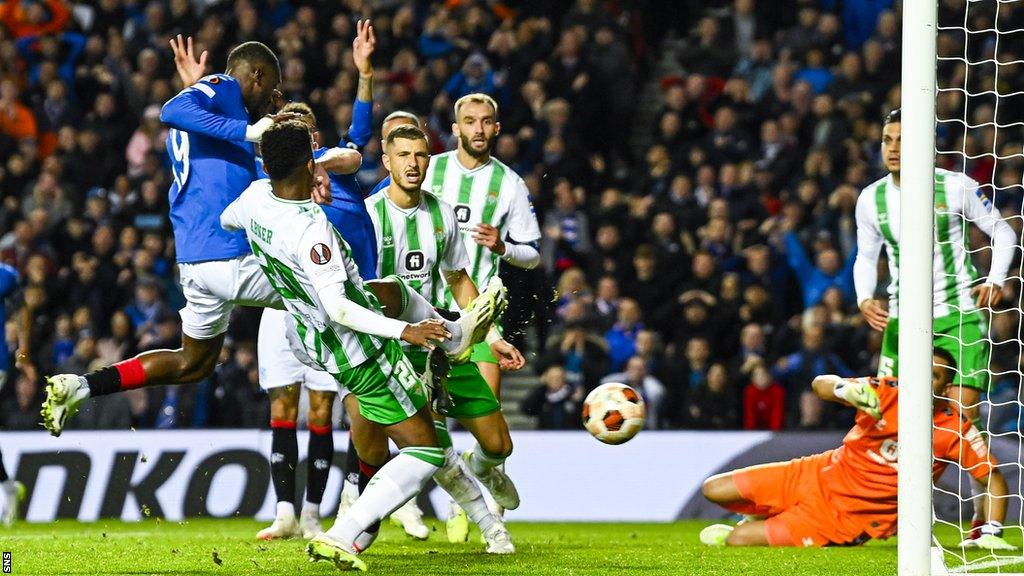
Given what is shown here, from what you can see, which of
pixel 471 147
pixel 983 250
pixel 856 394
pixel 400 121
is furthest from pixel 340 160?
pixel 983 250

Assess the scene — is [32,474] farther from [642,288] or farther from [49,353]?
[642,288]

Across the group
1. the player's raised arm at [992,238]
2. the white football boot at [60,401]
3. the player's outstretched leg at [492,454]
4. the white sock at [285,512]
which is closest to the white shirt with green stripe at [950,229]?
the player's raised arm at [992,238]

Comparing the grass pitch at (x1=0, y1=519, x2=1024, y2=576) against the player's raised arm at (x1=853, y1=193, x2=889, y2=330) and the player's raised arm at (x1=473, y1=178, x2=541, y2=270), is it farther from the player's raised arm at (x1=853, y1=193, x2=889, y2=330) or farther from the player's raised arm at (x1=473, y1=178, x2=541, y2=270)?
the player's raised arm at (x1=473, y1=178, x2=541, y2=270)

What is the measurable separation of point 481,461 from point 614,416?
72 centimetres

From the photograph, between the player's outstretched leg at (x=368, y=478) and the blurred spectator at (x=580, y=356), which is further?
the blurred spectator at (x=580, y=356)

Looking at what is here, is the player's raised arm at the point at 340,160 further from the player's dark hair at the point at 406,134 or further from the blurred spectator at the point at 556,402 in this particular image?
the blurred spectator at the point at 556,402

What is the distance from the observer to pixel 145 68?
16.0m

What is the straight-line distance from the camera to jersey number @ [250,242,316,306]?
6.63 m

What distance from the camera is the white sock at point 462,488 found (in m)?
7.39

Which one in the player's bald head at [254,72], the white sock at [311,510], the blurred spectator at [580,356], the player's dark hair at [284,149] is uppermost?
the player's bald head at [254,72]

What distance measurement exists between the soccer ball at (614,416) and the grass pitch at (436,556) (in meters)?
0.60

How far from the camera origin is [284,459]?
8984 millimetres

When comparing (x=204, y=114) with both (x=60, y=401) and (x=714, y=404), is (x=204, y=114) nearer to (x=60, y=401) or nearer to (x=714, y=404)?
(x=60, y=401)

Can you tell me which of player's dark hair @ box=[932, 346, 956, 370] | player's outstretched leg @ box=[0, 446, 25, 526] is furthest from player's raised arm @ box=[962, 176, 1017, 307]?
player's outstretched leg @ box=[0, 446, 25, 526]
